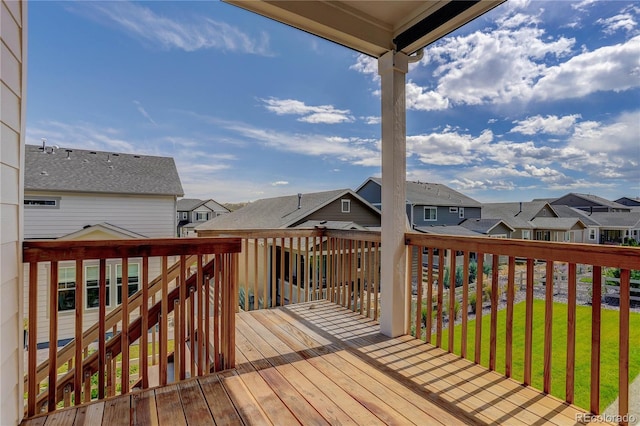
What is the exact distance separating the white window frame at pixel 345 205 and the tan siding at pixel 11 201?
9427mm

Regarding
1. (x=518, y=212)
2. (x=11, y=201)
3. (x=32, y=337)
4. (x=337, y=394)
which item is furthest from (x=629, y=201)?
(x=32, y=337)

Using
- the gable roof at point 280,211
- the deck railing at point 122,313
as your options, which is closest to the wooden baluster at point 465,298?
the deck railing at point 122,313

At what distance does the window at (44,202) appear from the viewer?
2.71 m

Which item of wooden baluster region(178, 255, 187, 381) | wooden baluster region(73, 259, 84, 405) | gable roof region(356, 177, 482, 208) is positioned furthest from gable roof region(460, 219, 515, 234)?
wooden baluster region(73, 259, 84, 405)

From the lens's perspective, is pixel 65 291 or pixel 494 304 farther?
pixel 65 291

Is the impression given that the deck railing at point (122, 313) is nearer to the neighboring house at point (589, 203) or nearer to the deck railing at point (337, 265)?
the deck railing at point (337, 265)

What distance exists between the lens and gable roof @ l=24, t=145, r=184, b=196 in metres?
3.29

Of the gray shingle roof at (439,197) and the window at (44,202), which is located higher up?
the gray shingle roof at (439,197)

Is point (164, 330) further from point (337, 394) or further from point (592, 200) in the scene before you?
point (592, 200)

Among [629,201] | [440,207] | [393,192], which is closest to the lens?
[629,201]

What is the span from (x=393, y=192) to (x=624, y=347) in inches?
69.7

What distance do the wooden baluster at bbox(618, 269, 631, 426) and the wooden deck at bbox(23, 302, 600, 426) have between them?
0.22 metres

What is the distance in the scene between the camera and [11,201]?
147cm

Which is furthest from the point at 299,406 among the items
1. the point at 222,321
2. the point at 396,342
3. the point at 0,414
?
the point at 0,414
